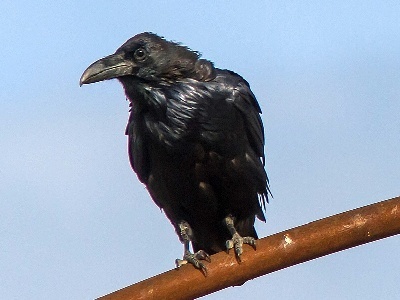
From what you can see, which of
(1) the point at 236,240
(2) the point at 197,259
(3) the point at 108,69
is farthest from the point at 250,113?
(2) the point at 197,259

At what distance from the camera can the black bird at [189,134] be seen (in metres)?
6.60

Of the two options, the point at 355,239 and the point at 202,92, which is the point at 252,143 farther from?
the point at 355,239

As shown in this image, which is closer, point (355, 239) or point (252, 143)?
point (355, 239)

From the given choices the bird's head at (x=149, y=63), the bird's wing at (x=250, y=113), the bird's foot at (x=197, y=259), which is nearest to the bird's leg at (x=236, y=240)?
the bird's foot at (x=197, y=259)

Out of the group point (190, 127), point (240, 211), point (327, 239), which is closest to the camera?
point (327, 239)

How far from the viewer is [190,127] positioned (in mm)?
6570

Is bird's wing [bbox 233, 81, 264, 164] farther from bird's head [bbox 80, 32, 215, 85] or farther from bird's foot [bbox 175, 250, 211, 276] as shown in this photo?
bird's foot [bbox 175, 250, 211, 276]

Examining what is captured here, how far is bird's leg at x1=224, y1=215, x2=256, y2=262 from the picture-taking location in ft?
16.0

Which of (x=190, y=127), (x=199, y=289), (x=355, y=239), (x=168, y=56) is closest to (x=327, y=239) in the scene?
(x=355, y=239)

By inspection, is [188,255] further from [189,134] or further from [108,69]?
[108,69]

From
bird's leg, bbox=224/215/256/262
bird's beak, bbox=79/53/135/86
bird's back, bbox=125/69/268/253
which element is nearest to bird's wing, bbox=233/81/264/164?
bird's back, bbox=125/69/268/253

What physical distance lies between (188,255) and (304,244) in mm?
1738

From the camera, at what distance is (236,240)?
19.6ft

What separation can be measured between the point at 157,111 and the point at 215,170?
59cm
